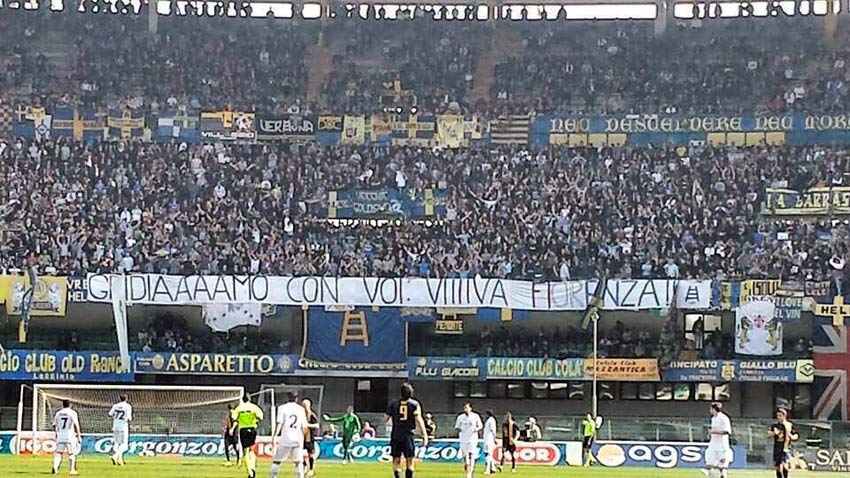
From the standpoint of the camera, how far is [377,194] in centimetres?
4697

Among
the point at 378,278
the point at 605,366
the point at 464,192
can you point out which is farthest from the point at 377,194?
the point at 605,366

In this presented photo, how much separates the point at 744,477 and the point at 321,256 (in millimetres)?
16704

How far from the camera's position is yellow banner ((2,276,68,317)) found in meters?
40.6

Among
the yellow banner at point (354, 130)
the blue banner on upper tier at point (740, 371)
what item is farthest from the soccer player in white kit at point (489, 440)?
the yellow banner at point (354, 130)

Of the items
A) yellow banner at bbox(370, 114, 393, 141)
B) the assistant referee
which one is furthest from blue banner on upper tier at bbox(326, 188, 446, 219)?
the assistant referee

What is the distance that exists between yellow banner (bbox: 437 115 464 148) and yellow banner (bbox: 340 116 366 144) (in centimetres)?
274

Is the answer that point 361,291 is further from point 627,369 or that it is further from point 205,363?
point 627,369

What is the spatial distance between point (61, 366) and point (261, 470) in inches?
512

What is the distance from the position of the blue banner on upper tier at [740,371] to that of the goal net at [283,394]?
407 inches

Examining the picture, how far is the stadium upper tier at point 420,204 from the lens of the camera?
43.2 m

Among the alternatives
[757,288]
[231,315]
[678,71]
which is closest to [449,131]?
[678,71]

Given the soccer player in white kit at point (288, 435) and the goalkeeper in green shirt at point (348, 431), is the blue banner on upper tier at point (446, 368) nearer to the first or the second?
the goalkeeper in green shirt at point (348, 431)

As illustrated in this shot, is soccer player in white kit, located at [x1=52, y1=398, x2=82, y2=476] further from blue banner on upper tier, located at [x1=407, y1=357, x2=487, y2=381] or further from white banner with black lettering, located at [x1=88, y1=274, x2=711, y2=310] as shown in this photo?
blue banner on upper tier, located at [x1=407, y1=357, x2=487, y2=381]

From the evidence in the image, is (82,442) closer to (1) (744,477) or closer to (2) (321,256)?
(2) (321,256)
